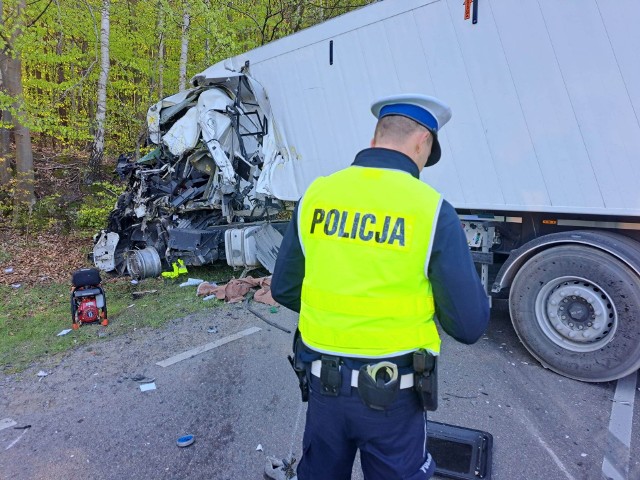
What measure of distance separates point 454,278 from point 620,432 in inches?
90.9

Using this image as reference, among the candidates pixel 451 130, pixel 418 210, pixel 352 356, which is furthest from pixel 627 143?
pixel 352 356

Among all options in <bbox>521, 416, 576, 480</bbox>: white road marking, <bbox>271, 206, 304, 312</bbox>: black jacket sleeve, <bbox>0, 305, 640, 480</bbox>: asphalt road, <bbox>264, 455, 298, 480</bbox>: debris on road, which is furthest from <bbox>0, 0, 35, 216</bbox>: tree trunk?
<bbox>521, 416, 576, 480</bbox>: white road marking

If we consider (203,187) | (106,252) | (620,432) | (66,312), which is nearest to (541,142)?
(620,432)

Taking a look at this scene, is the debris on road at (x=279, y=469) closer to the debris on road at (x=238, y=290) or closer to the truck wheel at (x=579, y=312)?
the truck wheel at (x=579, y=312)

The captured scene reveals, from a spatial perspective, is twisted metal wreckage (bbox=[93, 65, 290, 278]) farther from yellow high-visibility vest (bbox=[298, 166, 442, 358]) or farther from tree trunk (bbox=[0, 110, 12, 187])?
tree trunk (bbox=[0, 110, 12, 187])

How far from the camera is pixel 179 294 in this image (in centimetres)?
567

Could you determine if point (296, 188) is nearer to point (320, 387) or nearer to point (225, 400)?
point (225, 400)

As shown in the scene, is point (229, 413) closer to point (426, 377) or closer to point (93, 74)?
point (426, 377)

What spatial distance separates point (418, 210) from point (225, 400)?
244 cm

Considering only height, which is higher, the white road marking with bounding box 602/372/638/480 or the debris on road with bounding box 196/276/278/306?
the debris on road with bounding box 196/276/278/306

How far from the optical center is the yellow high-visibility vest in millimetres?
1240

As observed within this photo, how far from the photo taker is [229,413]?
9.62ft

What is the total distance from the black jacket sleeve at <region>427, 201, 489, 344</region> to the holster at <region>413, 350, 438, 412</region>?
137 millimetres

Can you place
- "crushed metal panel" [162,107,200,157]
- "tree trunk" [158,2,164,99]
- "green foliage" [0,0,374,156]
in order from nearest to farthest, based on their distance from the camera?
"crushed metal panel" [162,107,200,157] → "green foliage" [0,0,374,156] → "tree trunk" [158,2,164,99]
